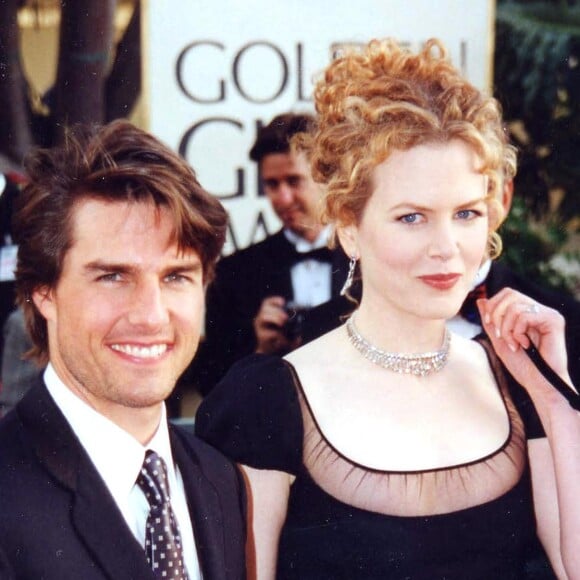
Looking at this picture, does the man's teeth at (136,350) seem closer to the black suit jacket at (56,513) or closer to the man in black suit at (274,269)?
the black suit jacket at (56,513)

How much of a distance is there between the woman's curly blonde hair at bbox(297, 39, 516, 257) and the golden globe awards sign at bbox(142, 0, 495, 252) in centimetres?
85

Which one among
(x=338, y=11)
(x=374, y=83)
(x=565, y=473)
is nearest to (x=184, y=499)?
(x=565, y=473)

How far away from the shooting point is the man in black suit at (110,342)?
48.2 inches

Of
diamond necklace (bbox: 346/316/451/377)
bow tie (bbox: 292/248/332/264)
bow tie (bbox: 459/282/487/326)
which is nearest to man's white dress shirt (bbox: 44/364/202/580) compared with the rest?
diamond necklace (bbox: 346/316/451/377)

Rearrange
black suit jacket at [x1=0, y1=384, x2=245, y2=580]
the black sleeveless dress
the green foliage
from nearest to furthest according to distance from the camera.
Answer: black suit jacket at [x1=0, y1=384, x2=245, y2=580]
the black sleeveless dress
the green foliage

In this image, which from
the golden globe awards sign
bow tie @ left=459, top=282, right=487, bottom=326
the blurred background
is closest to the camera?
bow tie @ left=459, top=282, right=487, bottom=326

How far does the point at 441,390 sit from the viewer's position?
1602mm

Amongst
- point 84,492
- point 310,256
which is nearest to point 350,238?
point 84,492

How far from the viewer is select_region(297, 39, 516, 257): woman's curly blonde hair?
1497mm

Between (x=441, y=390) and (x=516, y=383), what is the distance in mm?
139

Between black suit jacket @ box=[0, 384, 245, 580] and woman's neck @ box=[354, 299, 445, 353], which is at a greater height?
woman's neck @ box=[354, 299, 445, 353]

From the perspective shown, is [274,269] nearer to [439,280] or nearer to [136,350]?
[439,280]

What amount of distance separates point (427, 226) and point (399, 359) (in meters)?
0.22

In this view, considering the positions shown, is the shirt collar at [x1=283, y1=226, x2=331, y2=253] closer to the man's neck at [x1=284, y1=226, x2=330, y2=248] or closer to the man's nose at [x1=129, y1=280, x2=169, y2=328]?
the man's neck at [x1=284, y1=226, x2=330, y2=248]
